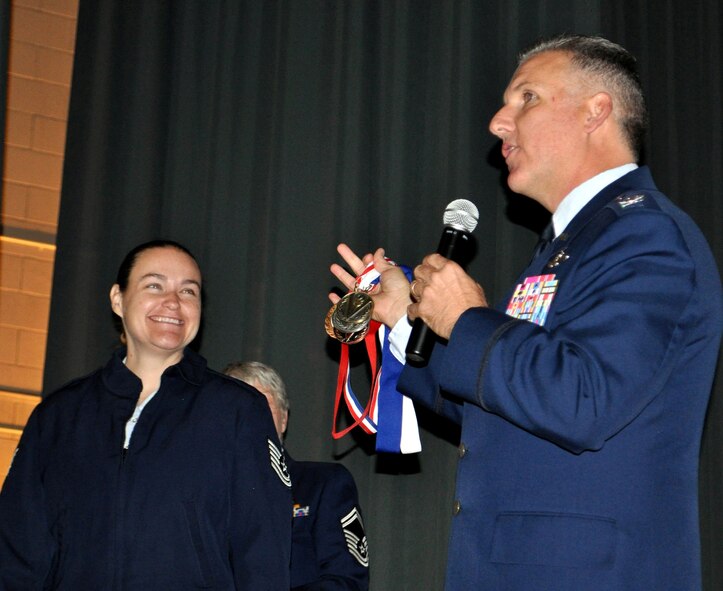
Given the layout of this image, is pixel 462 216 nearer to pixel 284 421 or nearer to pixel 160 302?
pixel 160 302

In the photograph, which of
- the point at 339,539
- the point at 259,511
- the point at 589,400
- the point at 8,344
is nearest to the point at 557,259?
the point at 589,400

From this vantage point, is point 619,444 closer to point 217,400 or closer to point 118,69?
point 217,400

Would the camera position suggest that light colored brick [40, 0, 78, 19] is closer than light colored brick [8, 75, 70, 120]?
No

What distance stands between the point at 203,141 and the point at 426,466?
4.82 feet

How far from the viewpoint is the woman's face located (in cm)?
282

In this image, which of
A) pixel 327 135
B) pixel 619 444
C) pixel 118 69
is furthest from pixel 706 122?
pixel 619 444

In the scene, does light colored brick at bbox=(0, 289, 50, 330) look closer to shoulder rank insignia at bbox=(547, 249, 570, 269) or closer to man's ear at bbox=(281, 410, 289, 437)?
man's ear at bbox=(281, 410, 289, 437)

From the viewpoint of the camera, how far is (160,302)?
9.37 feet

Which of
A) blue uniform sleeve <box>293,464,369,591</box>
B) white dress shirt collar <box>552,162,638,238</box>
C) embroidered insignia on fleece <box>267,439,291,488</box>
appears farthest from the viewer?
blue uniform sleeve <box>293,464,369,591</box>

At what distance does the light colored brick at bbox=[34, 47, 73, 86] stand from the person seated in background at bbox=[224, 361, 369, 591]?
3.92 feet

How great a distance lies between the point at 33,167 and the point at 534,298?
229cm

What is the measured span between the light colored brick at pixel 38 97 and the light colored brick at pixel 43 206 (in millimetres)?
273

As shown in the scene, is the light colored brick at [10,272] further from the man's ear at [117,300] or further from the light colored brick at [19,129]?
the man's ear at [117,300]

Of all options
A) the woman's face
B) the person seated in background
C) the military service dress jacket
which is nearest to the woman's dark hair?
the woman's face
